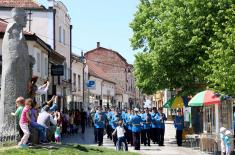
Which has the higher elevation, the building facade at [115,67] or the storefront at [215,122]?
the building facade at [115,67]

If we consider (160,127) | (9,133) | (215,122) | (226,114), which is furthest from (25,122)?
(160,127)

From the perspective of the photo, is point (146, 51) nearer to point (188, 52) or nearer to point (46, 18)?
A: point (188, 52)

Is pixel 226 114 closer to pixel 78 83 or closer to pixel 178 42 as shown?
pixel 178 42

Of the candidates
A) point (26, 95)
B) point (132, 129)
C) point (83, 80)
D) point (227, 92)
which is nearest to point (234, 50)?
point (227, 92)

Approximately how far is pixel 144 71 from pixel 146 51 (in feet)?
5.11

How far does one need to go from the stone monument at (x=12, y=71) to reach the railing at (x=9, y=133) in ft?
0.10

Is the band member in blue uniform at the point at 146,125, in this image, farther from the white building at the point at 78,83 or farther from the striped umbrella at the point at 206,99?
the white building at the point at 78,83

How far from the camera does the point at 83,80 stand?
6147 centimetres

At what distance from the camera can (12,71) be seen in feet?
49.2

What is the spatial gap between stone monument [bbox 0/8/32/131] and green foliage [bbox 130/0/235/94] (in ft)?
38.3

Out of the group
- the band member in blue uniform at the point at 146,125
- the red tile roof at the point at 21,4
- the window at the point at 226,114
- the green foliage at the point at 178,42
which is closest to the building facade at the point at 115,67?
the red tile roof at the point at 21,4

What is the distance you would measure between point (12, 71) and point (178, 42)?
13.3 m

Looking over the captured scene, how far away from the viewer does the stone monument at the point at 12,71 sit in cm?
1498

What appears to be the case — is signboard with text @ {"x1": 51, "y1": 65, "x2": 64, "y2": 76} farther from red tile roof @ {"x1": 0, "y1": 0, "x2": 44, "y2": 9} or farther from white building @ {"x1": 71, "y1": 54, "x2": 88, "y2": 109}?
white building @ {"x1": 71, "y1": 54, "x2": 88, "y2": 109}
